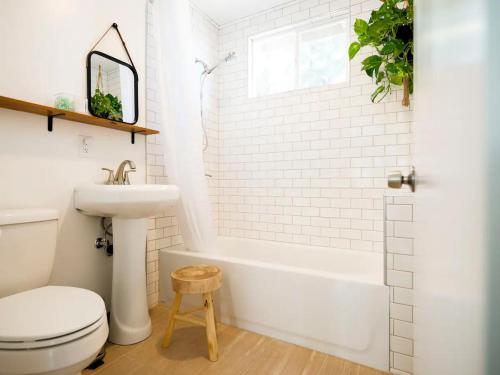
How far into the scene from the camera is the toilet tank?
51.9 inches

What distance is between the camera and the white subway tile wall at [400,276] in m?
1.42

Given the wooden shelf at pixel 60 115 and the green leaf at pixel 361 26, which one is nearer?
the wooden shelf at pixel 60 115

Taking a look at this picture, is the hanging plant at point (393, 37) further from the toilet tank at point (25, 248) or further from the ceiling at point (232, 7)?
the toilet tank at point (25, 248)

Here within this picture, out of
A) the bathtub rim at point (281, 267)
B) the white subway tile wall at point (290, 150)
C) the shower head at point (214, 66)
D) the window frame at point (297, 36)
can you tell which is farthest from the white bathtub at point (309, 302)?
the shower head at point (214, 66)

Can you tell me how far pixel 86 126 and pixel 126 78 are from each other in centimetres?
53

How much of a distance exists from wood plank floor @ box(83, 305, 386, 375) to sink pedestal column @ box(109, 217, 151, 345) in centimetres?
8

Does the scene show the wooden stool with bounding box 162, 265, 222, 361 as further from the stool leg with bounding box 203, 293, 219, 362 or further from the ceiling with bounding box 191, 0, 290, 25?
the ceiling with bounding box 191, 0, 290, 25

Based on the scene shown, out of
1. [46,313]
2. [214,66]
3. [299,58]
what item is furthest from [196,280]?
[299,58]

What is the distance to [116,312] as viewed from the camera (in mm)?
1783

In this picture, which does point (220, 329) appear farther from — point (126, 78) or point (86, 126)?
point (126, 78)

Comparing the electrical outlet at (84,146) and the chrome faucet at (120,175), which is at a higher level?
the electrical outlet at (84,146)

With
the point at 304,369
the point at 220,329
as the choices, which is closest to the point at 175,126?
the point at 220,329

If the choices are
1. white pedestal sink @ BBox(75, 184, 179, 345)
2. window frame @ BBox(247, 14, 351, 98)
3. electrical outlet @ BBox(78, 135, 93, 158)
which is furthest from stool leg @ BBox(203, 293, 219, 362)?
window frame @ BBox(247, 14, 351, 98)

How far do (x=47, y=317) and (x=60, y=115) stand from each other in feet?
3.76
